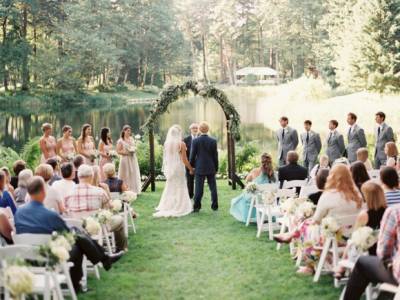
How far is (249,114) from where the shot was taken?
39812mm

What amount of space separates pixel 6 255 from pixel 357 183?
3.98 metres

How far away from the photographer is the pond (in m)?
30.7

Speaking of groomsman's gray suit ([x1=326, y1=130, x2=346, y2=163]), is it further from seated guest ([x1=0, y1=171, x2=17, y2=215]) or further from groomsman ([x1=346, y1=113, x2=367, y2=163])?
seated guest ([x1=0, y1=171, x2=17, y2=215])

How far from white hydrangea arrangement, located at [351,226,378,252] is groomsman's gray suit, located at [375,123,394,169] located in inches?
262

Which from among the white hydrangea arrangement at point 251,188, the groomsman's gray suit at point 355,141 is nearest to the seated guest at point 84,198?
the white hydrangea arrangement at point 251,188

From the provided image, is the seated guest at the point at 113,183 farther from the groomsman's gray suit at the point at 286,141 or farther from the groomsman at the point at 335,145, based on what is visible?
the groomsman at the point at 335,145

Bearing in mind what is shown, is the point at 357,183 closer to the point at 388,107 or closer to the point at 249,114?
the point at 388,107

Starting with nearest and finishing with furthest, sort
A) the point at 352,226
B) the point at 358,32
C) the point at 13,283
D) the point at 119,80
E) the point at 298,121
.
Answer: the point at 13,283, the point at 352,226, the point at 298,121, the point at 358,32, the point at 119,80

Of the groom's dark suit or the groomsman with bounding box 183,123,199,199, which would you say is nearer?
the groom's dark suit

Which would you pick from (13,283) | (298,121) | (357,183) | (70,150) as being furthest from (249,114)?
(13,283)

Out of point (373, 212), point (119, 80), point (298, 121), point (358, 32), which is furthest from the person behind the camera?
point (119, 80)

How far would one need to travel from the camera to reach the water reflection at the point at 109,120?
3067cm

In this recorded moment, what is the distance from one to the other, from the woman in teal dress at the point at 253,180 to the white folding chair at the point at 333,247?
298 cm

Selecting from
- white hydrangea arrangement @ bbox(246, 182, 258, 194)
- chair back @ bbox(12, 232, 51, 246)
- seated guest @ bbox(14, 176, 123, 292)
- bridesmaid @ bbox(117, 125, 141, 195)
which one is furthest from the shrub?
chair back @ bbox(12, 232, 51, 246)
